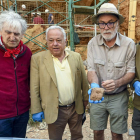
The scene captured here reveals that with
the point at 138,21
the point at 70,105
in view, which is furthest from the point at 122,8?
the point at 70,105

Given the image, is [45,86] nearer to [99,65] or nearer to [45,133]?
[99,65]

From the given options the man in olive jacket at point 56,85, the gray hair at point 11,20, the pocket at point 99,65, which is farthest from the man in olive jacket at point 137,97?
the gray hair at point 11,20

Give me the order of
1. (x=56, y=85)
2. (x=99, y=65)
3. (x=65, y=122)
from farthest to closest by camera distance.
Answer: (x=65, y=122), (x=99, y=65), (x=56, y=85)

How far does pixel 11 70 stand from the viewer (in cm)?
195

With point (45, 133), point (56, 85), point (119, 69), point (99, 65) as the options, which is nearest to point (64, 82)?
point (56, 85)

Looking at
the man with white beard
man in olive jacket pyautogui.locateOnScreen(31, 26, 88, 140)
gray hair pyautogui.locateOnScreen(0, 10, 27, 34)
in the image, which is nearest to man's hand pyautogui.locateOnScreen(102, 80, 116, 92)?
the man with white beard

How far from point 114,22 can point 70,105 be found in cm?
133

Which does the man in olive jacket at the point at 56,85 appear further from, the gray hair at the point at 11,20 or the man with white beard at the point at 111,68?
the gray hair at the point at 11,20

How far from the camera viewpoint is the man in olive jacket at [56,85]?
207cm

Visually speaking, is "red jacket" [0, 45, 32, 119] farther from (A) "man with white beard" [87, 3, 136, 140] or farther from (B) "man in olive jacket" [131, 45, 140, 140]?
(B) "man in olive jacket" [131, 45, 140, 140]

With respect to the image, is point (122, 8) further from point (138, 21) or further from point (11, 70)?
point (11, 70)

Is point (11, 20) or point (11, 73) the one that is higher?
point (11, 20)

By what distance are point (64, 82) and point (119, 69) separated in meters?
0.78

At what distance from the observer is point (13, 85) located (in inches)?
77.4
